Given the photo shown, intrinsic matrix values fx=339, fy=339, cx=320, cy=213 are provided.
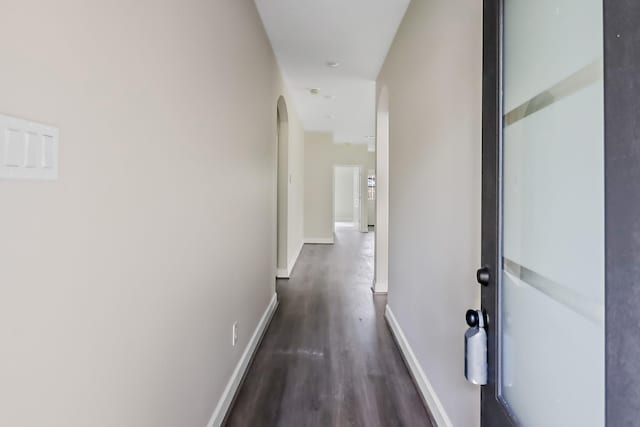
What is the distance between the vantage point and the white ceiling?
2.46m

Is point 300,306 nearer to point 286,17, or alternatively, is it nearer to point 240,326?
point 240,326

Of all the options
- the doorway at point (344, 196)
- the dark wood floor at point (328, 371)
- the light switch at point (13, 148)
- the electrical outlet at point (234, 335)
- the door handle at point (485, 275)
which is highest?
the doorway at point (344, 196)

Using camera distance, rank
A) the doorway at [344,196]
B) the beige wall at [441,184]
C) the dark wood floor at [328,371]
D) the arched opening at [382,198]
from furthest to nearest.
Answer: the doorway at [344,196], the arched opening at [382,198], the dark wood floor at [328,371], the beige wall at [441,184]

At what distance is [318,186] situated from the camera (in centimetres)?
819

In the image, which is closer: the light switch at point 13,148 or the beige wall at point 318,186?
the light switch at point 13,148

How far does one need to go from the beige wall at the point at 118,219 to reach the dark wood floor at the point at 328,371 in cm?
40

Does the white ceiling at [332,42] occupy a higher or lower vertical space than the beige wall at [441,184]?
higher

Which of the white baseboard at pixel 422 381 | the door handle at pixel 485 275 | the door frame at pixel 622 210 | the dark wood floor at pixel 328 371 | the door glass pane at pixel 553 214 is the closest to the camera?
the door frame at pixel 622 210

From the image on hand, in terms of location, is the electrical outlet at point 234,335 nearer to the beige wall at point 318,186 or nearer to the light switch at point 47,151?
the light switch at point 47,151

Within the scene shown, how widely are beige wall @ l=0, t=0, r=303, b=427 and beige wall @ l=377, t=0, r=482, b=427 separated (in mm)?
1133

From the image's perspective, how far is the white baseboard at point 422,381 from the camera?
1.72 m

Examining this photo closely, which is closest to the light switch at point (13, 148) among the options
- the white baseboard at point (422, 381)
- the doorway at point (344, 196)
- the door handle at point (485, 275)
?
the door handle at point (485, 275)

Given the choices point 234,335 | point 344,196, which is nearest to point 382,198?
point 234,335

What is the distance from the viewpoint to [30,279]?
0.63 meters
